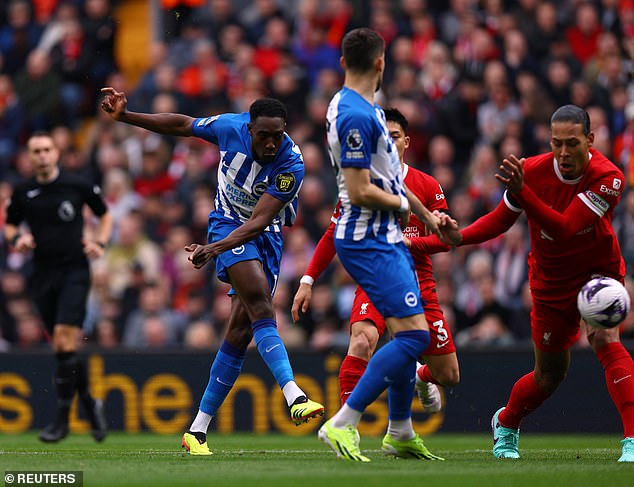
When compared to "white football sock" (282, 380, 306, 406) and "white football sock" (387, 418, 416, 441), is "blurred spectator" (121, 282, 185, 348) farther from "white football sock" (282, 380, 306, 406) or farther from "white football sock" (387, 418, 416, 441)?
"white football sock" (387, 418, 416, 441)

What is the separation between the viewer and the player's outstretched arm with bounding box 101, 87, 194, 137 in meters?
8.72

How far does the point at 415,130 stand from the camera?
15.3 m

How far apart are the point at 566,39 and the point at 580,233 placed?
26.5ft

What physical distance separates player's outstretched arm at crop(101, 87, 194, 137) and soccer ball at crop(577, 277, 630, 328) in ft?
10.2

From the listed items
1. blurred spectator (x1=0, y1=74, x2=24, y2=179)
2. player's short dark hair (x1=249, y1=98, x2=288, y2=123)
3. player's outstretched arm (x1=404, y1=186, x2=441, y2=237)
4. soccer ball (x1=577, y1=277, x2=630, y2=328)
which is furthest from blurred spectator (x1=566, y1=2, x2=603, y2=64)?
player's outstretched arm (x1=404, y1=186, x2=441, y2=237)

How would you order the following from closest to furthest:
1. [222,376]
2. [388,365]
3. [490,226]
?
[388,365]
[490,226]
[222,376]

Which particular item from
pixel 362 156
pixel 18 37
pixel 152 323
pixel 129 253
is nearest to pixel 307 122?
pixel 129 253

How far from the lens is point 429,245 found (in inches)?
350

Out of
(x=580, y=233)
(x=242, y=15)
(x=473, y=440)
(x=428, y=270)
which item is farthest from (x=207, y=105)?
(x=580, y=233)

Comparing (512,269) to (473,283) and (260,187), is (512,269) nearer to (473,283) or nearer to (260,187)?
(473,283)

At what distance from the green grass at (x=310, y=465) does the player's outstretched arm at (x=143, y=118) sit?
2.37m

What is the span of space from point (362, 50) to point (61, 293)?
5.38 meters

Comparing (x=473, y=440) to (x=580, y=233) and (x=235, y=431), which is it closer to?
(x=235, y=431)

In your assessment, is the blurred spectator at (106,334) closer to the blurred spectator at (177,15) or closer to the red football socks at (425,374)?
the blurred spectator at (177,15)
